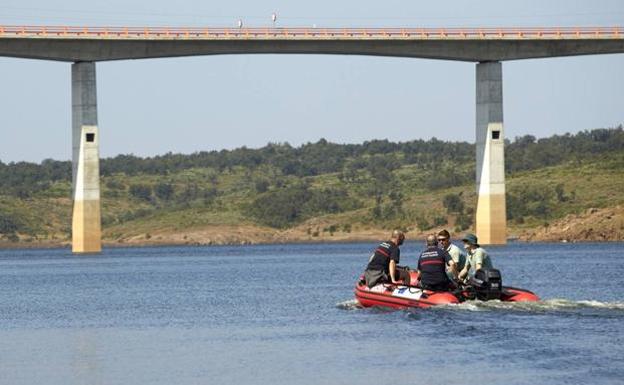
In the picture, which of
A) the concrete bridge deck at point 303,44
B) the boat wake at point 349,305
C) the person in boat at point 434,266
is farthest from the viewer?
the concrete bridge deck at point 303,44

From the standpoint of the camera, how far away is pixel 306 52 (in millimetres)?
104312

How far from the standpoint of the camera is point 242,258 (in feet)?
351

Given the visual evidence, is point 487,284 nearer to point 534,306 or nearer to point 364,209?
point 534,306

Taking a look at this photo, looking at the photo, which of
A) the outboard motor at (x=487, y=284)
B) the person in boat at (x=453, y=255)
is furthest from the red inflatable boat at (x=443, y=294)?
the person in boat at (x=453, y=255)

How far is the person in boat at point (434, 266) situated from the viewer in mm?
41594

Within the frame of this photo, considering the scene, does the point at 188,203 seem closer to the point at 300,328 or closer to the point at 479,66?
the point at 479,66

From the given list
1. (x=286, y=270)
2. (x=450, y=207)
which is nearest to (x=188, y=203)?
(x=450, y=207)

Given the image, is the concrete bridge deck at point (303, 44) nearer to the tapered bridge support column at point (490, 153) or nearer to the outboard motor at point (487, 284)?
the tapered bridge support column at point (490, 153)

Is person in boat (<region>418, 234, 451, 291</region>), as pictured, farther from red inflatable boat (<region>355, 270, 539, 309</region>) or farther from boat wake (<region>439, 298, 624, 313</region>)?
boat wake (<region>439, 298, 624, 313</region>)

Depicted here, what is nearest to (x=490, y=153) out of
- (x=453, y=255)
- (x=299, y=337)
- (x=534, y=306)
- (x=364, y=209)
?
(x=453, y=255)

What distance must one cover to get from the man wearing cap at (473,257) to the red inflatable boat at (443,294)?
0.85 feet

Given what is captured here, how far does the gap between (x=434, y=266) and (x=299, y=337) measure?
4602mm

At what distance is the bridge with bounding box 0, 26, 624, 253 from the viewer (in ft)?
327

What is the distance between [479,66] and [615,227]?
2422cm
